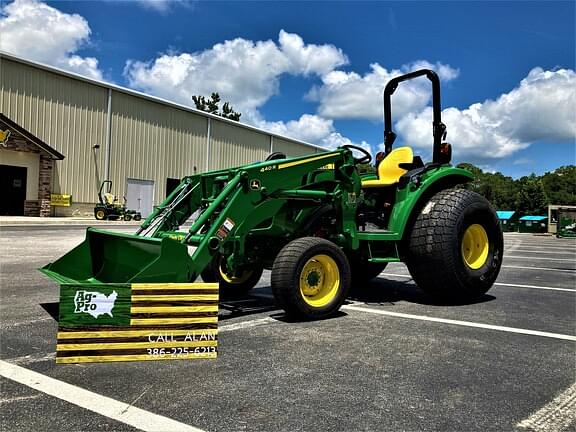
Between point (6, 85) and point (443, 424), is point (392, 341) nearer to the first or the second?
point (443, 424)

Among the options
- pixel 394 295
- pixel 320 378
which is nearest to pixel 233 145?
pixel 394 295

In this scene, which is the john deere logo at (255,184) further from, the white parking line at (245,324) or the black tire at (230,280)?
the white parking line at (245,324)

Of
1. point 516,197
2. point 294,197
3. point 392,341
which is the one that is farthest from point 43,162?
point 516,197

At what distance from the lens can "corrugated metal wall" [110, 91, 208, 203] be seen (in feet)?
96.0

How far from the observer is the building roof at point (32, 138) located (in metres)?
23.5

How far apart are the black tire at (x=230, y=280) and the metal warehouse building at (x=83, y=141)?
71.7 feet

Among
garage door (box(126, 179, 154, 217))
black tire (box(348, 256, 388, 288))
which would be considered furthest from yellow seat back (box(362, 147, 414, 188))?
garage door (box(126, 179, 154, 217))

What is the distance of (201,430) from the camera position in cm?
263

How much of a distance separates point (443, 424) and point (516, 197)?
7578cm

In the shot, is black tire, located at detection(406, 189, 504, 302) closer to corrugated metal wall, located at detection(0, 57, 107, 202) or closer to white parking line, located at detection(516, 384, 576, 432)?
white parking line, located at detection(516, 384, 576, 432)

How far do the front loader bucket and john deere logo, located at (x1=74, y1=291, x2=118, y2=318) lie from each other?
49cm

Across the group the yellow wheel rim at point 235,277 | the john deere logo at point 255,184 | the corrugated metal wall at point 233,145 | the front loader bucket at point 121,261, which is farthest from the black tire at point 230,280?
the corrugated metal wall at point 233,145

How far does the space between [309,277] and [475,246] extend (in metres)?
2.90

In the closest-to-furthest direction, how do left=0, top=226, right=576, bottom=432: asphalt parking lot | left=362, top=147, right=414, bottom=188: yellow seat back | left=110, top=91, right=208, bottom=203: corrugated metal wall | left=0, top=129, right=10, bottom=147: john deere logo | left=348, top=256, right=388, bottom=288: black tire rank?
left=0, top=226, right=576, bottom=432: asphalt parking lot
left=362, top=147, right=414, bottom=188: yellow seat back
left=348, top=256, right=388, bottom=288: black tire
left=0, top=129, right=10, bottom=147: john deere logo
left=110, top=91, right=208, bottom=203: corrugated metal wall
